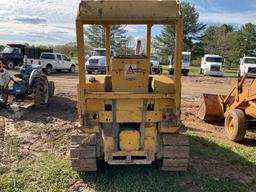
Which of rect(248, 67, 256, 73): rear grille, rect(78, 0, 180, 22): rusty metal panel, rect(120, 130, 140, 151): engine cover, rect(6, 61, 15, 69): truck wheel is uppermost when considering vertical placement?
rect(78, 0, 180, 22): rusty metal panel

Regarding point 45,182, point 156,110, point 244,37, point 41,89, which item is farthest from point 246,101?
point 244,37

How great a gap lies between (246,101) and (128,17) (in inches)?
200

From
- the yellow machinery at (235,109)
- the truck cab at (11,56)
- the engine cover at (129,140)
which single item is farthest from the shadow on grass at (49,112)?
the truck cab at (11,56)

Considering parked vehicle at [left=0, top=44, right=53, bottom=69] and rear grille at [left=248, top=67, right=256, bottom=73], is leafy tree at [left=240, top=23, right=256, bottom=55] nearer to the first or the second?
rear grille at [left=248, top=67, right=256, bottom=73]

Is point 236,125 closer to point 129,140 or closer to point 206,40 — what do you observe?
point 129,140

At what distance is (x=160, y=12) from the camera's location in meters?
4.89

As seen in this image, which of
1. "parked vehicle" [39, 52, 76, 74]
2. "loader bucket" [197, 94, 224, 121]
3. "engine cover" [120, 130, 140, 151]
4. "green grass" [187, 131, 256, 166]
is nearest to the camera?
"engine cover" [120, 130, 140, 151]

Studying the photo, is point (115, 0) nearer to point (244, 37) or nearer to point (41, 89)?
point (41, 89)

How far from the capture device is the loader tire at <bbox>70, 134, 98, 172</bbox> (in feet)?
18.0

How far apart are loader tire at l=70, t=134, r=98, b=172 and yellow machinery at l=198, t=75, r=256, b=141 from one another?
430cm

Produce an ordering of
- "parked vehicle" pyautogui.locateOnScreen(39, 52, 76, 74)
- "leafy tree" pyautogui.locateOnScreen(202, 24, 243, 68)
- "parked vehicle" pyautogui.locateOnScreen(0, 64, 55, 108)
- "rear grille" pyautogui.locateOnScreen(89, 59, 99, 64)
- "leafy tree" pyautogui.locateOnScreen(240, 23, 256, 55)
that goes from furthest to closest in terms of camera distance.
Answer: "leafy tree" pyautogui.locateOnScreen(240, 23, 256, 55) < "leafy tree" pyautogui.locateOnScreen(202, 24, 243, 68) < "parked vehicle" pyautogui.locateOnScreen(39, 52, 76, 74) < "rear grille" pyautogui.locateOnScreen(89, 59, 99, 64) < "parked vehicle" pyautogui.locateOnScreen(0, 64, 55, 108)

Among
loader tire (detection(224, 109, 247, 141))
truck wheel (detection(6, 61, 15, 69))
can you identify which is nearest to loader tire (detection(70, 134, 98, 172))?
loader tire (detection(224, 109, 247, 141))

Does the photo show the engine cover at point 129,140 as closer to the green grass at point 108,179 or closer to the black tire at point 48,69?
the green grass at point 108,179

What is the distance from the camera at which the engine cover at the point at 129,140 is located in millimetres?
5484
